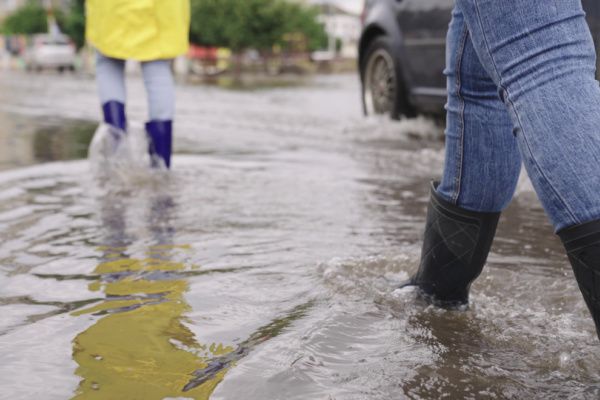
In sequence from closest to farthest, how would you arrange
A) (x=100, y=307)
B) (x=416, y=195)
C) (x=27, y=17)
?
(x=100, y=307) → (x=416, y=195) → (x=27, y=17)

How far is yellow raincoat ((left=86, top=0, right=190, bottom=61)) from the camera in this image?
4.37 meters

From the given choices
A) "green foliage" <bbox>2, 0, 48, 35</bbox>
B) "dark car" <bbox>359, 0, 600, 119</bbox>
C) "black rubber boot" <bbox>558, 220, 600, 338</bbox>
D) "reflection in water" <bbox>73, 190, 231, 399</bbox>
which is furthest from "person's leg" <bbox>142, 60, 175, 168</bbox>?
"green foliage" <bbox>2, 0, 48, 35</bbox>

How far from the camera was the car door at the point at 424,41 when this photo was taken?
18.4ft

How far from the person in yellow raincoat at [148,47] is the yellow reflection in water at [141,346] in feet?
6.85

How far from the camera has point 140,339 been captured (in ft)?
6.07

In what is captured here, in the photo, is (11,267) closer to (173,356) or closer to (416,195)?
(173,356)

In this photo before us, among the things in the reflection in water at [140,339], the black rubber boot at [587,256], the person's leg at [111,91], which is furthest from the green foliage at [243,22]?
the black rubber boot at [587,256]

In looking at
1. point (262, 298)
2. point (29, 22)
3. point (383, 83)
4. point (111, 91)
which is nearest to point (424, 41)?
point (383, 83)

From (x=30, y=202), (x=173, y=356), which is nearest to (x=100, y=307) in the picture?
(x=173, y=356)

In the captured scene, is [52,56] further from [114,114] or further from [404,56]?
[114,114]

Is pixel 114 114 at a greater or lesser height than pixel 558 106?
lesser

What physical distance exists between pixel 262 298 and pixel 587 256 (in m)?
0.98

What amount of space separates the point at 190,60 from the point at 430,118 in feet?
101

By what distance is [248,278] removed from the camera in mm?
2408
